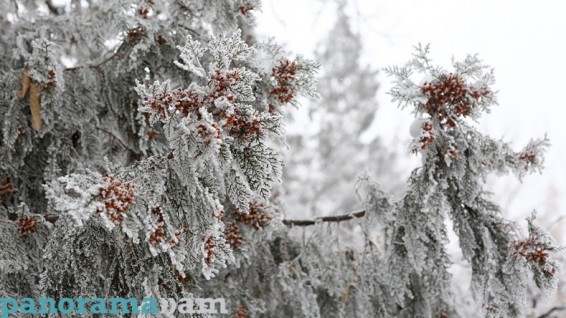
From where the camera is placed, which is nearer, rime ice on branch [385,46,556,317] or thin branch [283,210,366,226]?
rime ice on branch [385,46,556,317]

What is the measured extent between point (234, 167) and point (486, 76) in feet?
3.54

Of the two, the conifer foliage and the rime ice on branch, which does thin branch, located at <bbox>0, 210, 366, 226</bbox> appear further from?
the rime ice on branch

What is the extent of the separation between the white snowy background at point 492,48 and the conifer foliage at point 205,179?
0.16 metres

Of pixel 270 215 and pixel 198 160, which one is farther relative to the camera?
pixel 270 215

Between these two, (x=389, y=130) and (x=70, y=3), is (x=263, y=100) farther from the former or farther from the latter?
(x=389, y=130)

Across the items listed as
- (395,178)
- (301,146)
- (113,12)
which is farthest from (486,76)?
(395,178)

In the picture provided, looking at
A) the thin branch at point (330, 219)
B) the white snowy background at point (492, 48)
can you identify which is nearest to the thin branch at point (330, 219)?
the thin branch at point (330, 219)

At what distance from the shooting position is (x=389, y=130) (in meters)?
15.0

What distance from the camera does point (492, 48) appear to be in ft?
53.3

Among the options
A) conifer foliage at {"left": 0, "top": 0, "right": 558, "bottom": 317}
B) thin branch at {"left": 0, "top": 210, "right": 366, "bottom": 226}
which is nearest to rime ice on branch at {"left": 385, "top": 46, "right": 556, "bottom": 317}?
conifer foliage at {"left": 0, "top": 0, "right": 558, "bottom": 317}

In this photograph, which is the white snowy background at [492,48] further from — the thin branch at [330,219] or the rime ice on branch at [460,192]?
the thin branch at [330,219]

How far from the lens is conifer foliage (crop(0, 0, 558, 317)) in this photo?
57.3 inches

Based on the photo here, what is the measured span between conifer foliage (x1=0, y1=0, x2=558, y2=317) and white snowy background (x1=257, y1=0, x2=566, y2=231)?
16cm

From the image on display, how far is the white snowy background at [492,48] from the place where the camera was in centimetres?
379
